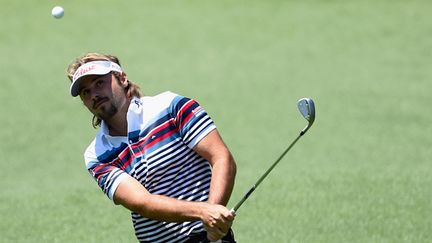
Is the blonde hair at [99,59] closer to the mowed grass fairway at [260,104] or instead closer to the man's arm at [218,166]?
the man's arm at [218,166]

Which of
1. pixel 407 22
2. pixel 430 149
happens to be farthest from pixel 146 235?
pixel 407 22

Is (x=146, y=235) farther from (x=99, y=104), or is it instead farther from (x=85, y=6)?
(x=85, y=6)

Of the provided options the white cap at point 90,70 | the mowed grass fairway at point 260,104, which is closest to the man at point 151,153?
the white cap at point 90,70

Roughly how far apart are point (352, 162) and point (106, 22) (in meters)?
6.89

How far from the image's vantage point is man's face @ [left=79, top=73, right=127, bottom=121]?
4398mm

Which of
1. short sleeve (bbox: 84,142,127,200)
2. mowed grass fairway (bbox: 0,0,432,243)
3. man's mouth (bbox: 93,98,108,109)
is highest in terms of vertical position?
man's mouth (bbox: 93,98,108,109)

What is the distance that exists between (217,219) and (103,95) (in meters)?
0.85

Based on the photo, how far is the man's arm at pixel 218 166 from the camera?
417cm

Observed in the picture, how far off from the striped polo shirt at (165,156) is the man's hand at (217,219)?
29 centimetres

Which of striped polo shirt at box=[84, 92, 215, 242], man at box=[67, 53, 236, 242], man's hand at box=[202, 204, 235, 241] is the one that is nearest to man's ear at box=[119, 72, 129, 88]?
man at box=[67, 53, 236, 242]

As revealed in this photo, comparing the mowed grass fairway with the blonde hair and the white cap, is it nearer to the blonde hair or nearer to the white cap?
the blonde hair

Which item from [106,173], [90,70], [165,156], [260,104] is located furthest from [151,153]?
[260,104]

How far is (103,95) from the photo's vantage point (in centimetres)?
441

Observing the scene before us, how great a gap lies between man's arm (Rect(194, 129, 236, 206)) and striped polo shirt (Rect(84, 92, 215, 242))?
1.5 inches
